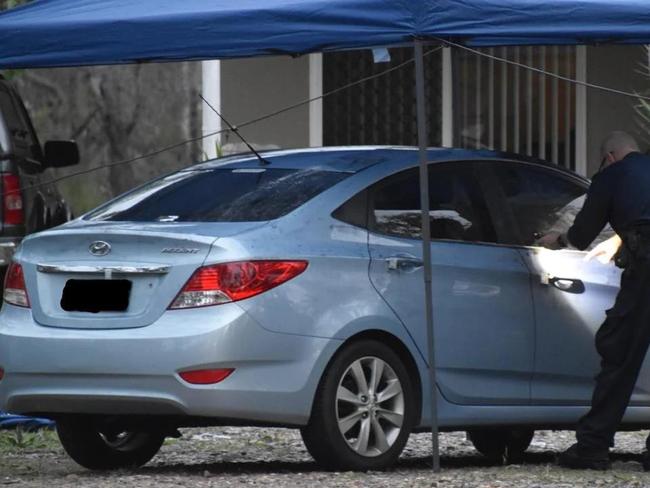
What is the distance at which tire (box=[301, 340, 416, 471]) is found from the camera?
8.27 meters

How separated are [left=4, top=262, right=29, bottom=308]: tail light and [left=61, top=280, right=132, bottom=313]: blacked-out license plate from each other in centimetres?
23

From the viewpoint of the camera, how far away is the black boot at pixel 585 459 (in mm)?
8781

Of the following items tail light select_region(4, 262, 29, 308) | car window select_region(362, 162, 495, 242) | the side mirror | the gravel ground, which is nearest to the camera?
the gravel ground

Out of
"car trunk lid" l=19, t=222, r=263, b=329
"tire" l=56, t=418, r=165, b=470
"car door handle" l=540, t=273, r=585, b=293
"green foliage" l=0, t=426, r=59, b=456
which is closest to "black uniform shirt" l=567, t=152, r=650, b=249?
"car door handle" l=540, t=273, r=585, b=293

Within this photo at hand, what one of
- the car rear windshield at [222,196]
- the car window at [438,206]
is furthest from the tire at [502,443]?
the car rear windshield at [222,196]

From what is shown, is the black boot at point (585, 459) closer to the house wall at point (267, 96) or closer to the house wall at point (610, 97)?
the house wall at point (267, 96)

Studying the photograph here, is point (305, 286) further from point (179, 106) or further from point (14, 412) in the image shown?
point (179, 106)

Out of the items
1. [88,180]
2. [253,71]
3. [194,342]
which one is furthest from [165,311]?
[88,180]

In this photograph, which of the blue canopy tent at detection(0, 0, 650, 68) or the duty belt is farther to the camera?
the duty belt

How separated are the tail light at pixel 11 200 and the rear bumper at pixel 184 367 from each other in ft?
11.3

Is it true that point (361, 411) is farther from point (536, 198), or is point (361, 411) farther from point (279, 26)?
point (279, 26)

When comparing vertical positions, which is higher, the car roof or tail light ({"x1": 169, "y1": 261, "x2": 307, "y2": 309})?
the car roof

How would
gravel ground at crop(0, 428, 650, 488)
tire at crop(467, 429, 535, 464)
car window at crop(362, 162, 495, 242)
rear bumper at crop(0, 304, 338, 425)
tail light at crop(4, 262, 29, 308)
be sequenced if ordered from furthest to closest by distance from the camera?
tire at crop(467, 429, 535, 464)
car window at crop(362, 162, 495, 242)
tail light at crop(4, 262, 29, 308)
gravel ground at crop(0, 428, 650, 488)
rear bumper at crop(0, 304, 338, 425)

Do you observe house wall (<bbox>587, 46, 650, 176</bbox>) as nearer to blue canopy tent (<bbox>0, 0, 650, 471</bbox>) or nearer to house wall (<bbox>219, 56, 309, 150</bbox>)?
house wall (<bbox>219, 56, 309, 150</bbox>)
